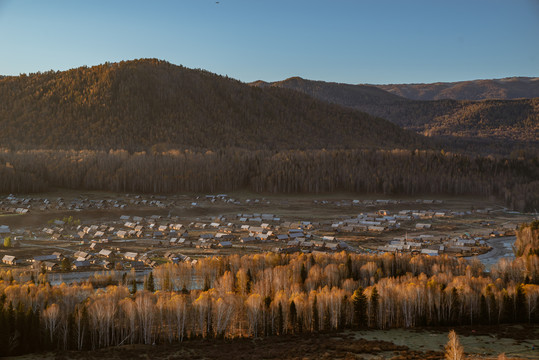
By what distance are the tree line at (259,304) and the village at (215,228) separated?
1557 cm

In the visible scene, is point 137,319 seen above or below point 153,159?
below

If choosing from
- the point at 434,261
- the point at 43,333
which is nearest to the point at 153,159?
the point at 434,261

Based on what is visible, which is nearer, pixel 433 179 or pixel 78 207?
pixel 78 207

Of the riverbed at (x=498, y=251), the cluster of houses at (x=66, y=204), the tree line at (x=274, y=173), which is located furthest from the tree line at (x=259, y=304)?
the tree line at (x=274, y=173)

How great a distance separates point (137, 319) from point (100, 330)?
127 inches

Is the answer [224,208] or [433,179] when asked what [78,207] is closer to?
[224,208]

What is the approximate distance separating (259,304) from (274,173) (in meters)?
111

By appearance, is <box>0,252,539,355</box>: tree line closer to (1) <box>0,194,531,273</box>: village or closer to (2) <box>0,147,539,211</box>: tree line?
(1) <box>0,194,531,273</box>: village

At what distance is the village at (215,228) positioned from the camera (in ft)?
269

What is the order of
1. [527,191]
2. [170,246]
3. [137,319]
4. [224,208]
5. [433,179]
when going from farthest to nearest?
1. [433,179]
2. [527,191]
3. [224,208]
4. [170,246]
5. [137,319]

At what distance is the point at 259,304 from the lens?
51.5 meters

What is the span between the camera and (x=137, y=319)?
49.3 m

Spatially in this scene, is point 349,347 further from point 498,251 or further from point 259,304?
point 498,251

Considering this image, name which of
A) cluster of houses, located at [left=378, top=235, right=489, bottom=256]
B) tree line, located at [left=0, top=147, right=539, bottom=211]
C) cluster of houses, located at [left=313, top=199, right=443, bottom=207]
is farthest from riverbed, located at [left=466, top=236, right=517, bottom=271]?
cluster of houses, located at [left=313, top=199, right=443, bottom=207]
